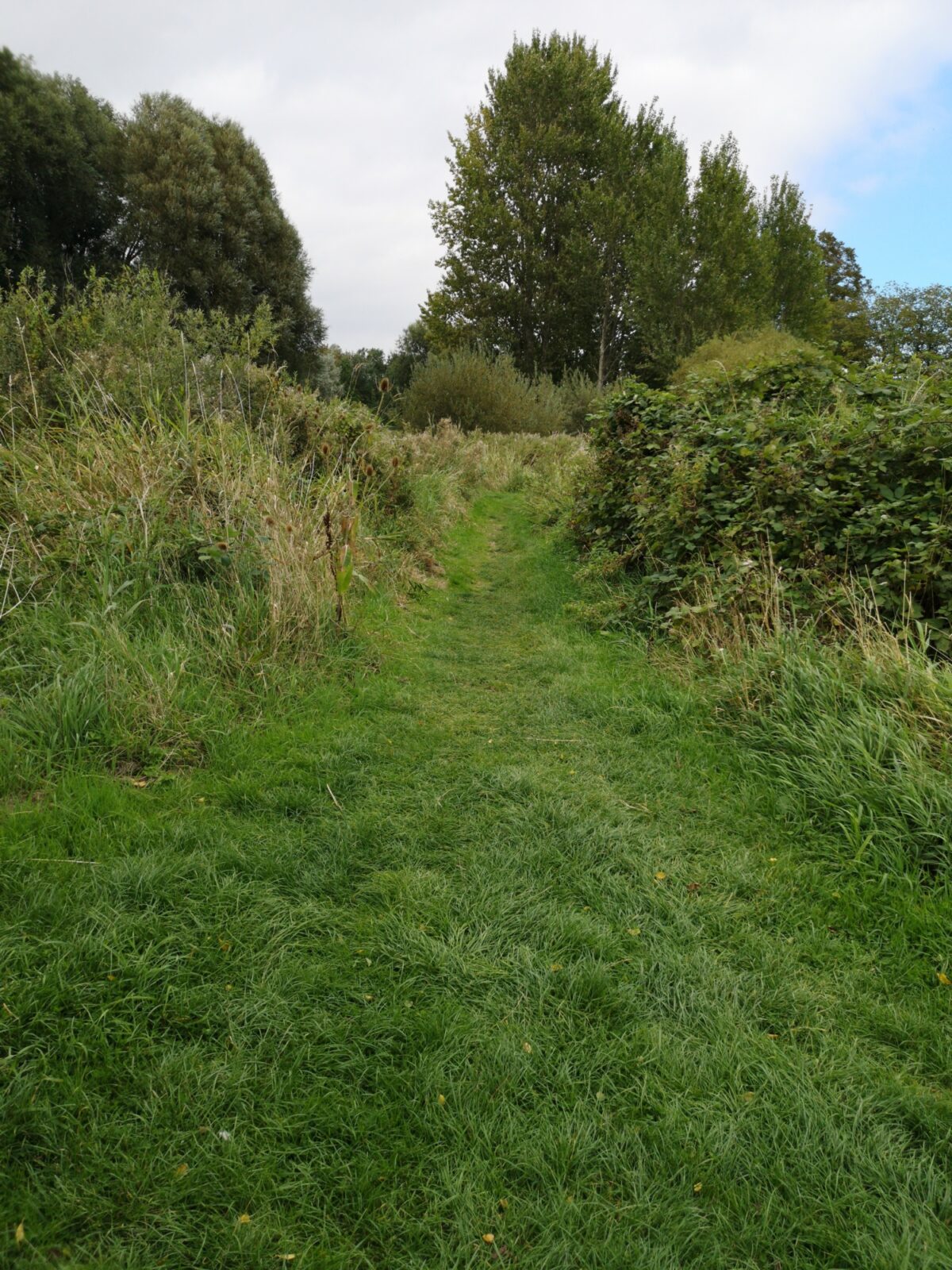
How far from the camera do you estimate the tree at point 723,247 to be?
25.1m

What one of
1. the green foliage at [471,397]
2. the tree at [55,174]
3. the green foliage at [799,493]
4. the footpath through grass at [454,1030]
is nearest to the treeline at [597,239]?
the green foliage at [471,397]

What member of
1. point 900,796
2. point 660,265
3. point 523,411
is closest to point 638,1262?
point 900,796

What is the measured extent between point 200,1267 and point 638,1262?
2.91ft

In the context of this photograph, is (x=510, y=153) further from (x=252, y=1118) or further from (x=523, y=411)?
(x=252, y=1118)

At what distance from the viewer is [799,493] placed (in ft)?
15.1

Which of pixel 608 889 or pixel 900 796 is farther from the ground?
pixel 900 796

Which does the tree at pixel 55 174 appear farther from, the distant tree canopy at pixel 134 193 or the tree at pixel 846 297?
the tree at pixel 846 297

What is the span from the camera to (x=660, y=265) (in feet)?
83.0

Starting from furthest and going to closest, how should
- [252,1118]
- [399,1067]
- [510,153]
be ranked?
[510,153], [399,1067], [252,1118]

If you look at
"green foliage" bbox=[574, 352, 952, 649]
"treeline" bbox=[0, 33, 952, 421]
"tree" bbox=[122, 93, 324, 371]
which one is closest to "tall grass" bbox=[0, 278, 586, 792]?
"green foliage" bbox=[574, 352, 952, 649]

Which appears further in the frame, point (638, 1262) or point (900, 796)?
point (900, 796)

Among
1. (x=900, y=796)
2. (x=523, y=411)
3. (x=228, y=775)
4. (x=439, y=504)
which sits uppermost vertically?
(x=523, y=411)

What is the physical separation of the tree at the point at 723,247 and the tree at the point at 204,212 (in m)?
15.3

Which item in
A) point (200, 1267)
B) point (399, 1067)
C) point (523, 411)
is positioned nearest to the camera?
point (200, 1267)
